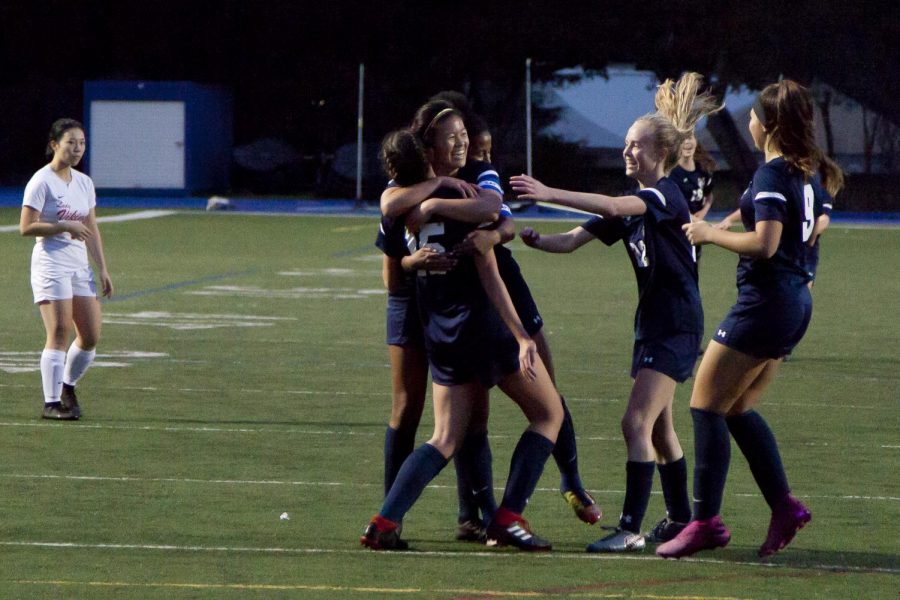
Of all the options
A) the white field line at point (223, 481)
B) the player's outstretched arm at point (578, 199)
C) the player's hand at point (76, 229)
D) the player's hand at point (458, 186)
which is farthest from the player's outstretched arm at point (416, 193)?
the player's hand at point (76, 229)

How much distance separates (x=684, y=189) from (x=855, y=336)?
3.93 m

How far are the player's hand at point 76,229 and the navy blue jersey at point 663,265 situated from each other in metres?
4.21

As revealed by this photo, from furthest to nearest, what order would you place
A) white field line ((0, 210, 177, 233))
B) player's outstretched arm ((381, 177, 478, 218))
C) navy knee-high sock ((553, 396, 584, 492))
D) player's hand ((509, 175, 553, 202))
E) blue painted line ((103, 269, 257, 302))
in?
1. white field line ((0, 210, 177, 233))
2. blue painted line ((103, 269, 257, 302))
3. navy knee-high sock ((553, 396, 584, 492))
4. player's outstretched arm ((381, 177, 478, 218))
5. player's hand ((509, 175, 553, 202))

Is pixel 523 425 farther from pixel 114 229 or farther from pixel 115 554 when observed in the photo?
pixel 114 229

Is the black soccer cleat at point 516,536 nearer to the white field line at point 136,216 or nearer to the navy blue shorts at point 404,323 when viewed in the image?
the navy blue shorts at point 404,323

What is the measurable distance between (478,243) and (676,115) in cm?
108

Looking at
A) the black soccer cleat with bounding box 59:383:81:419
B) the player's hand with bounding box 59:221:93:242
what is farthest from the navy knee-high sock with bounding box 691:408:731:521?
the black soccer cleat with bounding box 59:383:81:419

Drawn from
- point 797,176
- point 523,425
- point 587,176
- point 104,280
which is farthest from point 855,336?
point 587,176

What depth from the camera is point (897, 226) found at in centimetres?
3334

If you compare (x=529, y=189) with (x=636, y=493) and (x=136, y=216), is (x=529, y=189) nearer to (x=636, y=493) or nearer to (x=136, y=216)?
(x=636, y=493)

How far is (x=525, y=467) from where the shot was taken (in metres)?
6.18

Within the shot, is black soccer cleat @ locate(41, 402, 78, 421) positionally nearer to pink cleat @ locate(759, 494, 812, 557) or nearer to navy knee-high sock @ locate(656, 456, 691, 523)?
navy knee-high sock @ locate(656, 456, 691, 523)

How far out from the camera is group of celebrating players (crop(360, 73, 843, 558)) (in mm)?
6000

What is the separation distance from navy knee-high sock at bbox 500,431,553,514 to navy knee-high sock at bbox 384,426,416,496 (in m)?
0.55
